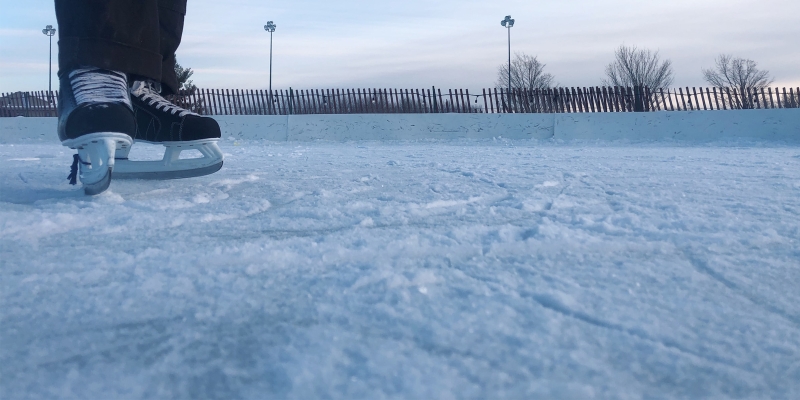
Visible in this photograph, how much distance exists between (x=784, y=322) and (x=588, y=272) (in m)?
0.25

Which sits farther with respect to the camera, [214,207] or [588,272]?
[214,207]

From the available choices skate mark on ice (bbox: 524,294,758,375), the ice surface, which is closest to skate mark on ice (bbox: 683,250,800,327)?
the ice surface

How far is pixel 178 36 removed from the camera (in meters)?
2.03

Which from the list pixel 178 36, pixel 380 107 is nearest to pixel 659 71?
pixel 380 107

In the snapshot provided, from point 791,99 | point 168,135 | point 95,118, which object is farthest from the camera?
point 791,99

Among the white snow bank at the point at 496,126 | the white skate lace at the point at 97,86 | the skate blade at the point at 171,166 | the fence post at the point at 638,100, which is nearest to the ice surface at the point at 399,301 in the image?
the white skate lace at the point at 97,86

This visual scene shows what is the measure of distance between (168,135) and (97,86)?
0.33m

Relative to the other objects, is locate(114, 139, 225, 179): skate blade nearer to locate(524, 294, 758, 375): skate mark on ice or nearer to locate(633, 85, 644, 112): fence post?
locate(524, 294, 758, 375): skate mark on ice

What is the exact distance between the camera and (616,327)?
656 mm

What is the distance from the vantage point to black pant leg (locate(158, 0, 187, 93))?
1.97 metres

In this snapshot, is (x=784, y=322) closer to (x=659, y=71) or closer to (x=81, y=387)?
(x=81, y=387)

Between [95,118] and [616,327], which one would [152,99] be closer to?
[95,118]

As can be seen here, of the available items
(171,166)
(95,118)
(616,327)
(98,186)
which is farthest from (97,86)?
(616,327)

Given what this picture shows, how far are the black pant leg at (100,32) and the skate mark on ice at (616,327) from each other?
4.57 feet
